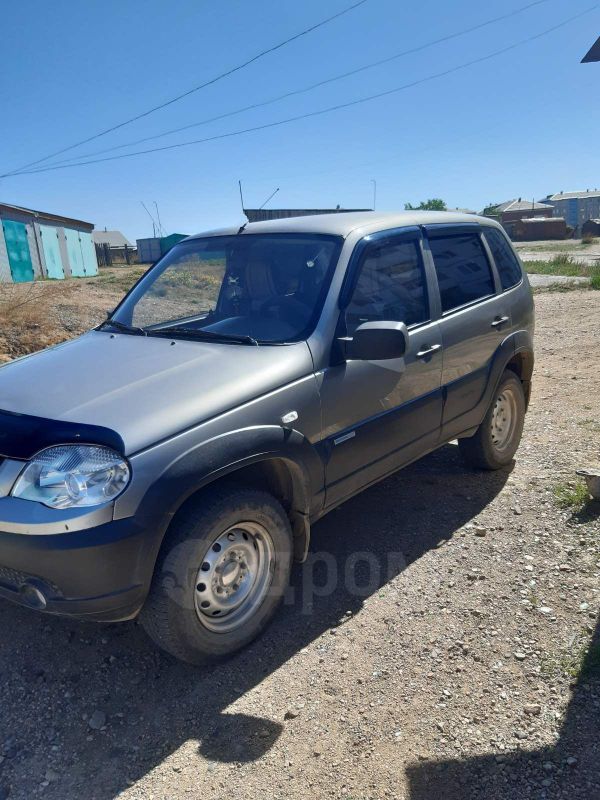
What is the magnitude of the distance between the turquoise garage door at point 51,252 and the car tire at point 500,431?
98.1ft

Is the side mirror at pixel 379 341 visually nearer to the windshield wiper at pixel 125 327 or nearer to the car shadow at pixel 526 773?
the windshield wiper at pixel 125 327

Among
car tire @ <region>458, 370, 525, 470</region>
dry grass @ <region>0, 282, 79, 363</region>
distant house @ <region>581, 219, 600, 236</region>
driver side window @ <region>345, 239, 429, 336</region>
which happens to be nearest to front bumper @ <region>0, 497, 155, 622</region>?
driver side window @ <region>345, 239, 429, 336</region>

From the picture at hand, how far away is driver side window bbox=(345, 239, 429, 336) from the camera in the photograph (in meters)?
3.47

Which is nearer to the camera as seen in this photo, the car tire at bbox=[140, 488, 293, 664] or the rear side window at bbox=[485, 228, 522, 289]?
the car tire at bbox=[140, 488, 293, 664]

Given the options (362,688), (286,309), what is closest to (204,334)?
(286,309)

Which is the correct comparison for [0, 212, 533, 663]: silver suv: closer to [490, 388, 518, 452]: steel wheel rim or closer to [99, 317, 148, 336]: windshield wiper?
[99, 317, 148, 336]: windshield wiper

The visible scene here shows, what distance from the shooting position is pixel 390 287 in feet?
12.1

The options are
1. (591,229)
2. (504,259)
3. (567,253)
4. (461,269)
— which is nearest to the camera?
(461,269)

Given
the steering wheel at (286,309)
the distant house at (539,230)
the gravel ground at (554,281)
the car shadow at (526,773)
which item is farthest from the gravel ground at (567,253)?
the car shadow at (526,773)

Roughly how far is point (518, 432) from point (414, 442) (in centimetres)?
161

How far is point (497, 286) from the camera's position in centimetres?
463

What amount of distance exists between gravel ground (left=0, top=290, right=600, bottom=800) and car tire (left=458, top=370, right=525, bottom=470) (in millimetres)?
709

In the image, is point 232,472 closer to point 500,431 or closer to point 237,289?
point 237,289

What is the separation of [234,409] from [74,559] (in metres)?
0.87
